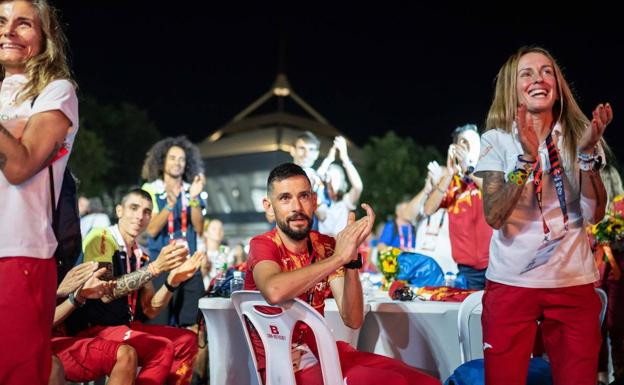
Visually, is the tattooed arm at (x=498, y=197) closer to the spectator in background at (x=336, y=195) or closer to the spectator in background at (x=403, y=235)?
the spectator in background at (x=336, y=195)

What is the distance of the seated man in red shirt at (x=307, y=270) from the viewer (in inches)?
123

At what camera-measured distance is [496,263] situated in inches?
126

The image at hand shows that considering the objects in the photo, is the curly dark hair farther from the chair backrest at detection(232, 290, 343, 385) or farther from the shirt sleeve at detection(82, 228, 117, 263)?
the chair backrest at detection(232, 290, 343, 385)

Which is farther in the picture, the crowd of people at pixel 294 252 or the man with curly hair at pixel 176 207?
the man with curly hair at pixel 176 207

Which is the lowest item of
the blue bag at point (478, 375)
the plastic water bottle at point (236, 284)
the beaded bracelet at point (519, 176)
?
the blue bag at point (478, 375)

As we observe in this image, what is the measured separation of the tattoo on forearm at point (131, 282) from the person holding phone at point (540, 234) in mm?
2252

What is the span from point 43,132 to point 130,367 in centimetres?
203

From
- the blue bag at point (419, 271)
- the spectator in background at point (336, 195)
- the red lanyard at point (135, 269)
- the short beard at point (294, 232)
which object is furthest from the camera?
the spectator in background at point (336, 195)

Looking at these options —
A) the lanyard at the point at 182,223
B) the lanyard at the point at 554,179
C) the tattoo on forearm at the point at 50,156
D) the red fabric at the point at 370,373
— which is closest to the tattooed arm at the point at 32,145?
the tattoo on forearm at the point at 50,156

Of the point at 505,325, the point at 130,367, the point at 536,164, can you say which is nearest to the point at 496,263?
the point at 505,325

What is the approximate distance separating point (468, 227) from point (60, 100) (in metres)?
4.17

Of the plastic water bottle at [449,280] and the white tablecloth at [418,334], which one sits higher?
the plastic water bottle at [449,280]

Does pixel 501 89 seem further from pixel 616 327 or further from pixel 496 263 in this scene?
pixel 616 327

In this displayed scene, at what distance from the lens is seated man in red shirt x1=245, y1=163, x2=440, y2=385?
3121mm
